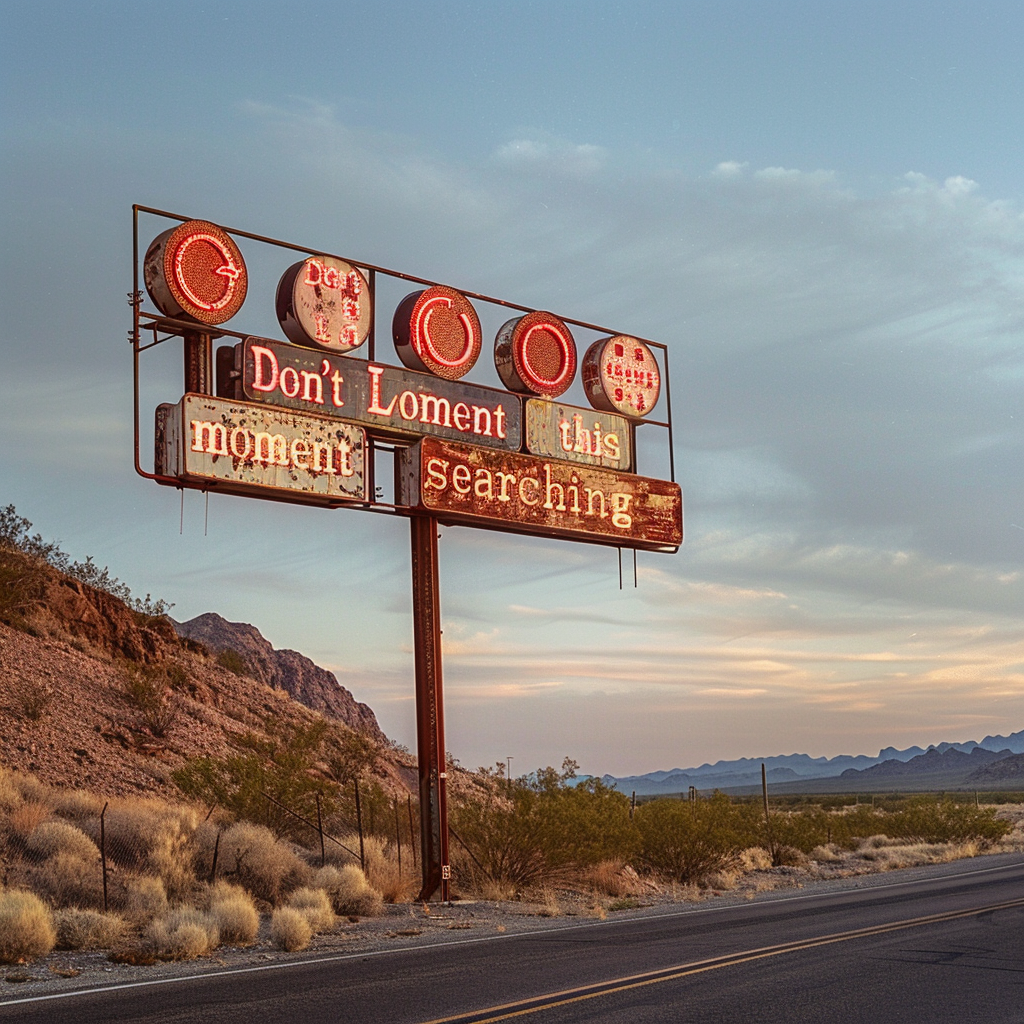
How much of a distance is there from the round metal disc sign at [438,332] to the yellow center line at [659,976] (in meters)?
13.1

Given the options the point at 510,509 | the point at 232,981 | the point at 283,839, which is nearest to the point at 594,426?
the point at 510,509

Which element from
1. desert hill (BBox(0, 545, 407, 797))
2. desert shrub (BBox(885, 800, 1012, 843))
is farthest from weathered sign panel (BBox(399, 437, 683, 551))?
desert shrub (BBox(885, 800, 1012, 843))

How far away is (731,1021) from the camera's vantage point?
9391mm

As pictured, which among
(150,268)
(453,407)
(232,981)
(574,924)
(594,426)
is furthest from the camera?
(594,426)

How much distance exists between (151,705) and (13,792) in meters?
15.7

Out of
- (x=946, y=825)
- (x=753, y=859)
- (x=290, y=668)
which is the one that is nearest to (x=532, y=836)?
(x=753, y=859)

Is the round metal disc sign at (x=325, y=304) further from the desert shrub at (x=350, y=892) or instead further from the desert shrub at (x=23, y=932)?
the desert shrub at (x=23, y=932)

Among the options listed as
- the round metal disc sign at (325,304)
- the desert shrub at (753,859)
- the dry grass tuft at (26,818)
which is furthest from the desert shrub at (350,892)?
the desert shrub at (753,859)

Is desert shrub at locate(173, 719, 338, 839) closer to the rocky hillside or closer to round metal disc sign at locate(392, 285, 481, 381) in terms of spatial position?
round metal disc sign at locate(392, 285, 481, 381)

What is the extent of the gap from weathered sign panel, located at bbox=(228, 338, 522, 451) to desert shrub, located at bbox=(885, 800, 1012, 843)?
26930 millimetres

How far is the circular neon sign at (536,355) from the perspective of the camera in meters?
24.9

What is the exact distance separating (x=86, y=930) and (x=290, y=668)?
80856mm

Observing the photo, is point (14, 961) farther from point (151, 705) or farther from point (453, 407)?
point (151, 705)

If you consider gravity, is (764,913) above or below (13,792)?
below
